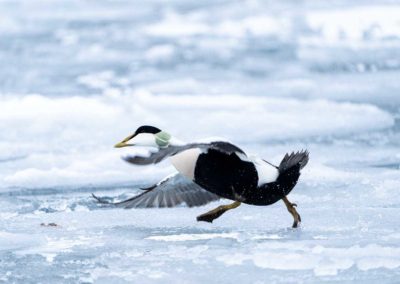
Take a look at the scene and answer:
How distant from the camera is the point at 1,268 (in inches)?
206

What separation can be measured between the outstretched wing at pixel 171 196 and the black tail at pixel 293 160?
0.57 meters

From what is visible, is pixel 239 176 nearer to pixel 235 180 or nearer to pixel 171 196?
pixel 235 180

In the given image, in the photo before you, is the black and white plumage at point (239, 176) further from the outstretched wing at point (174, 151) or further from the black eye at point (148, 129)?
the black eye at point (148, 129)

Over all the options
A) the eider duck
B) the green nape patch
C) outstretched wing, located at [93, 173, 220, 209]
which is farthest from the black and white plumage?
outstretched wing, located at [93, 173, 220, 209]

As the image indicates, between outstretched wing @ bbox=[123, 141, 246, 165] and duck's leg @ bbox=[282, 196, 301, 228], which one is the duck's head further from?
duck's leg @ bbox=[282, 196, 301, 228]

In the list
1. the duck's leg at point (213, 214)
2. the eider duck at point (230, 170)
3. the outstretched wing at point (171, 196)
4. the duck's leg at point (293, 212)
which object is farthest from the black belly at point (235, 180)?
the outstretched wing at point (171, 196)

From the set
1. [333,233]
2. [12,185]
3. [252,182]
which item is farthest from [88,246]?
[12,185]

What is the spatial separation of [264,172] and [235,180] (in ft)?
0.56

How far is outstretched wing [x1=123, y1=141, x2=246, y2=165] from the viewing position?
488 cm

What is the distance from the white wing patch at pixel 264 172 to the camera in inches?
224

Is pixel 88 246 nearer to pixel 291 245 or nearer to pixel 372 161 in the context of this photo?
pixel 291 245

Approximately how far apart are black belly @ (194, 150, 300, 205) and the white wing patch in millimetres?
19

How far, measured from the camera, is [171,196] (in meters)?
6.16

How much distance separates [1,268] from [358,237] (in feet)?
5.93
